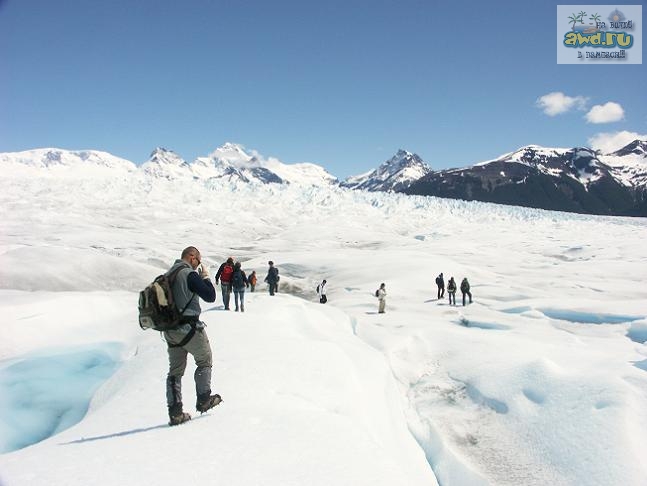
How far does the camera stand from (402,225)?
242 feet

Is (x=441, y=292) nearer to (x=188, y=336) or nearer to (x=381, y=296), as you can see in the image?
(x=381, y=296)

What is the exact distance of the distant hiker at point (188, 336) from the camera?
481 centimetres

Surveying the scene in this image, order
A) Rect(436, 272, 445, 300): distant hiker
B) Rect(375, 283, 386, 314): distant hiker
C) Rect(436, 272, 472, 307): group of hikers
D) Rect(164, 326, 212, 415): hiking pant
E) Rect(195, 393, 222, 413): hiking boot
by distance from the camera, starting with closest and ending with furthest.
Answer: Rect(164, 326, 212, 415): hiking pant → Rect(195, 393, 222, 413): hiking boot → Rect(375, 283, 386, 314): distant hiker → Rect(436, 272, 472, 307): group of hikers → Rect(436, 272, 445, 300): distant hiker

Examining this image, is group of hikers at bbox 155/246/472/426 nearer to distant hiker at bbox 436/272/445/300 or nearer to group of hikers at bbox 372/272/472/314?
group of hikers at bbox 372/272/472/314

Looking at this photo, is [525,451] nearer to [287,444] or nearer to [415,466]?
[415,466]

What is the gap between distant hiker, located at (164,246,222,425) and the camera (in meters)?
4.81

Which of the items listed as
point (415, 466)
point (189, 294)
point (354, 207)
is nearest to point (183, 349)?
point (189, 294)

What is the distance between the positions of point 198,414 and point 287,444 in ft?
5.25

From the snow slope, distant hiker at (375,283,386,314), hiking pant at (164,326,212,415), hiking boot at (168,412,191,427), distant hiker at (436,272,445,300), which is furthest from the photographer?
distant hiker at (436,272,445,300)

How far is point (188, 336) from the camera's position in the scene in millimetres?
4934

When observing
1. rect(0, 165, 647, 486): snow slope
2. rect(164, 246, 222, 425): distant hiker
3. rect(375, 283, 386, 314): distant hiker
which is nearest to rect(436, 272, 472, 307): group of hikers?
rect(0, 165, 647, 486): snow slope

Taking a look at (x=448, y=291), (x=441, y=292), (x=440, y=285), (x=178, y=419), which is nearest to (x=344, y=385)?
(x=178, y=419)

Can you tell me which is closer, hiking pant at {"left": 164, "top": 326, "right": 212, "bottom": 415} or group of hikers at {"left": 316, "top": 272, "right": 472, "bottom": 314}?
hiking pant at {"left": 164, "top": 326, "right": 212, "bottom": 415}

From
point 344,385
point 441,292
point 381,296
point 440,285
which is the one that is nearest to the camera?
point 344,385
